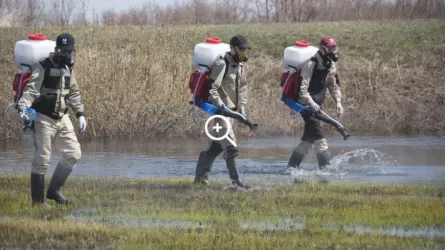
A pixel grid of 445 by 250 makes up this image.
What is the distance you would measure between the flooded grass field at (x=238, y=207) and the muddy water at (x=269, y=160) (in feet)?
0.11

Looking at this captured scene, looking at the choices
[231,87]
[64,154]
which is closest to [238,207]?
[64,154]

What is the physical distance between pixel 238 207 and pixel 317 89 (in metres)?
4.48

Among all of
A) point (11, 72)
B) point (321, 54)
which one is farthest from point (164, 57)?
point (321, 54)

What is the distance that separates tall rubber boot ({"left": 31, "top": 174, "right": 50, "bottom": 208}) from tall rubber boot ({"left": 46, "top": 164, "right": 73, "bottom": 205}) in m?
0.25

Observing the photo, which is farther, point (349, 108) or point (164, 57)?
point (349, 108)

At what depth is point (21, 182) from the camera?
1407cm

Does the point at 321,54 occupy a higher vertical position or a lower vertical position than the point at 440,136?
higher

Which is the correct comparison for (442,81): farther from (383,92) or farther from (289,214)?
(289,214)

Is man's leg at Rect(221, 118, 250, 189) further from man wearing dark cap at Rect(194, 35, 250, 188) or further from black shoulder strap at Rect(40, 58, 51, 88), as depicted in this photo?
black shoulder strap at Rect(40, 58, 51, 88)

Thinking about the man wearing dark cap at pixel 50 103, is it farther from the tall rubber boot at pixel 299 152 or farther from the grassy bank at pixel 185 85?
the grassy bank at pixel 185 85

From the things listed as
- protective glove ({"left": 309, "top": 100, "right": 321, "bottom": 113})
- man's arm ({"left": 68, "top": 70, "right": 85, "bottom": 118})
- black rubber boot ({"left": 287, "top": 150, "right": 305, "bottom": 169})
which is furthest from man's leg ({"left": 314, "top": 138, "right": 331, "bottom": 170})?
man's arm ({"left": 68, "top": 70, "right": 85, "bottom": 118})

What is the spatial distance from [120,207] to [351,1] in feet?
138

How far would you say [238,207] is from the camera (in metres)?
11.4

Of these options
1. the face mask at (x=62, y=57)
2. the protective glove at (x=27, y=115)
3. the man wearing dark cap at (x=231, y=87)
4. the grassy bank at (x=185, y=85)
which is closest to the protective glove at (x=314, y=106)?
the man wearing dark cap at (x=231, y=87)
